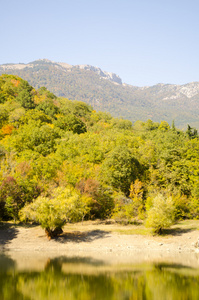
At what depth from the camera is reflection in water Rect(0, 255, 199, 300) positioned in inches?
814

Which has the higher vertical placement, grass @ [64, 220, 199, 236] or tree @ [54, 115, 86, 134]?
Answer: tree @ [54, 115, 86, 134]

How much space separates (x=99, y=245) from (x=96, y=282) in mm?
14766

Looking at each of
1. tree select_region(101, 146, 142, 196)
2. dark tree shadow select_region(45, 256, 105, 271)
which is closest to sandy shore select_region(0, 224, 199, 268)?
dark tree shadow select_region(45, 256, 105, 271)

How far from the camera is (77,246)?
3791cm

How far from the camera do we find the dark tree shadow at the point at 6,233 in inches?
1484

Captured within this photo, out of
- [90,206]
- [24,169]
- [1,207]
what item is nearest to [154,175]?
[90,206]

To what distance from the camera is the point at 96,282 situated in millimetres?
23547

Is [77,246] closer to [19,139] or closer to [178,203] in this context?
[178,203]

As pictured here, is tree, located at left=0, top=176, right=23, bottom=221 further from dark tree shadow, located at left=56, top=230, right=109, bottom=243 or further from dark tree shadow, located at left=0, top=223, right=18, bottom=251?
dark tree shadow, located at left=56, top=230, right=109, bottom=243

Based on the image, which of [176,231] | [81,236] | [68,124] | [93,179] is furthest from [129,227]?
[68,124]

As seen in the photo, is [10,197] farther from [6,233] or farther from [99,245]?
[99,245]

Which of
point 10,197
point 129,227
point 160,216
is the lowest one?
point 129,227

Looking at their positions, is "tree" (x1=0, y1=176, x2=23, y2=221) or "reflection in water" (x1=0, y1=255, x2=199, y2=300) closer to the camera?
"reflection in water" (x1=0, y1=255, x2=199, y2=300)

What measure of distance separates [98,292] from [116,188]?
34084 mm
